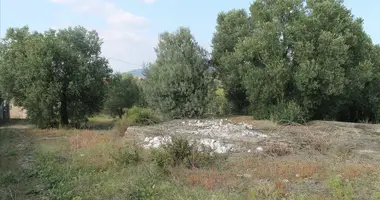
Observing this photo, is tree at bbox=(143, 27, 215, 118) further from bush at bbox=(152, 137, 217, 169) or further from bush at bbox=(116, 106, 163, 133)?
bush at bbox=(152, 137, 217, 169)

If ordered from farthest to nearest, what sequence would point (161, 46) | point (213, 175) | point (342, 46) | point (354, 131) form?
1. point (161, 46)
2. point (342, 46)
3. point (354, 131)
4. point (213, 175)

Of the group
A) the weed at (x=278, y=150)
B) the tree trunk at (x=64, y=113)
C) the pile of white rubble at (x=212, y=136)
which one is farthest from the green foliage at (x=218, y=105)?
the weed at (x=278, y=150)

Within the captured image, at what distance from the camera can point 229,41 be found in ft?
69.6

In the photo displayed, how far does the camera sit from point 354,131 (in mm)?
13680

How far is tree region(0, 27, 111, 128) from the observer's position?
1803 cm

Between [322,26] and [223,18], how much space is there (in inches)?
254

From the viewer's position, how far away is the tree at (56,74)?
18.0m

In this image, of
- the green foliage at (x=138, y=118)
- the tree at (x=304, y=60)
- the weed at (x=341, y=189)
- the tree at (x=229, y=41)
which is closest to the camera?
the weed at (x=341, y=189)

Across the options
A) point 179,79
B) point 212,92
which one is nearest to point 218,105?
point 212,92

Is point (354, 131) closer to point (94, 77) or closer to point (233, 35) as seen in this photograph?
point (233, 35)

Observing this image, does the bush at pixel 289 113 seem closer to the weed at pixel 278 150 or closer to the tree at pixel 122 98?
the weed at pixel 278 150

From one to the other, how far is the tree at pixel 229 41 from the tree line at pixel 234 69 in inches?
3.7

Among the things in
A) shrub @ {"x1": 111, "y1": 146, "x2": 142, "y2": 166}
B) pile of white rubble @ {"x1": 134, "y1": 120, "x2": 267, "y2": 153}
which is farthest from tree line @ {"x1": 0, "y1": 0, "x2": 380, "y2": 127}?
shrub @ {"x1": 111, "y1": 146, "x2": 142, "y2": 166}

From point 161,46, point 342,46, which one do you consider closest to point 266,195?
point 342,46
